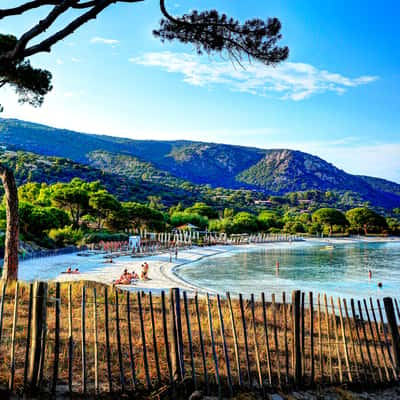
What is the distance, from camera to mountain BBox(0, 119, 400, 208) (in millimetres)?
129250

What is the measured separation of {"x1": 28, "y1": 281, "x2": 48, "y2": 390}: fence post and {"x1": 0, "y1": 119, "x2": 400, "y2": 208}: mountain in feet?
401

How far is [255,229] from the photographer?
59.0 meters

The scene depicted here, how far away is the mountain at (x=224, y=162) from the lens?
129250 millimetres

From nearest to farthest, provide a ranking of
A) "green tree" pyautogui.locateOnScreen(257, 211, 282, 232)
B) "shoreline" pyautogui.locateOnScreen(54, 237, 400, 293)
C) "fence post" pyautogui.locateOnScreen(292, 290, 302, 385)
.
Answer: "fence post" pyautogui.locateOnScreen(292, 290, 302, 385)
"shoreline" pyautogui.locateOnScreen(54, 237, 400, 293)
"green tree" pyautogui.locateOnScreen(257, 211, 282, 232)

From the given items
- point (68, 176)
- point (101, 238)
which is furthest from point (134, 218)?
point (68, 176)

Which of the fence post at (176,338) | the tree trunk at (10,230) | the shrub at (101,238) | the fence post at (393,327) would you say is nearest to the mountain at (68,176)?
the shrub at (101,238)

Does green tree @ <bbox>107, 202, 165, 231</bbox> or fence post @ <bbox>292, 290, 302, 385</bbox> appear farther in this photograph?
green tree @ <bbox>107, 202, 165, 231</bbox>

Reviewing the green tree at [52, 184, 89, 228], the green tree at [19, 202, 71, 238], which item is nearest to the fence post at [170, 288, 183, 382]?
the green tree at [19, 202, 71, 238]

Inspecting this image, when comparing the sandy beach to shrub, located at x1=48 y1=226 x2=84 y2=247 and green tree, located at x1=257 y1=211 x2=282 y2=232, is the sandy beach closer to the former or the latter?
shrub, located at x1=48 y1=226 x2=84 y2=247

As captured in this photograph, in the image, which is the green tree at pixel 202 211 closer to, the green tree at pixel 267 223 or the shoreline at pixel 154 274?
the green tree at pixel 267 223

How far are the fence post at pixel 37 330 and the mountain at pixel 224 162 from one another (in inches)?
4816

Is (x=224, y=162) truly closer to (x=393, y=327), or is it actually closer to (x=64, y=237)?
(x=64, y=237)

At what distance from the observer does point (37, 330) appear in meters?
3.52

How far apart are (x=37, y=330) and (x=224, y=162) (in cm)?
15959
